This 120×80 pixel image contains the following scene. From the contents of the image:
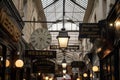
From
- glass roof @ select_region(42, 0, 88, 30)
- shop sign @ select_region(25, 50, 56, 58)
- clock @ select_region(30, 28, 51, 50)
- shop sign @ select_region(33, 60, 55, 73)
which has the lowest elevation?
shop sign @ select_region(33, 60, 55, 73)

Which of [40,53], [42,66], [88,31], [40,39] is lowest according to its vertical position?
[42,66]

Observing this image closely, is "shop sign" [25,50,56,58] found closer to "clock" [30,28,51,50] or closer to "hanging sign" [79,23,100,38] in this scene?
"clock" [30,28,51,50]

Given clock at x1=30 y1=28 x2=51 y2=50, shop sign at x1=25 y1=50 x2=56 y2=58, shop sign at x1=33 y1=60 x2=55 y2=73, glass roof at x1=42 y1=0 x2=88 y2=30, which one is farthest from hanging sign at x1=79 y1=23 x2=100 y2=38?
glass roof at x1=42 y1=0 x2=88 y2=30

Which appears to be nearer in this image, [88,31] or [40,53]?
[88,31]

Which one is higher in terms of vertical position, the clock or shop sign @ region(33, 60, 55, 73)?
the clock

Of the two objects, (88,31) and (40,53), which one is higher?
(88,31)

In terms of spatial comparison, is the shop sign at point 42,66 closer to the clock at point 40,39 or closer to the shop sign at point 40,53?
the clock at point 40,39

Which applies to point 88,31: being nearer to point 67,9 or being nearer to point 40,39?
point 40,39

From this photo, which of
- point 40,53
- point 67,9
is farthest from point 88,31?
point 67,9

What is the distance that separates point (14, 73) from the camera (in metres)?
16.8

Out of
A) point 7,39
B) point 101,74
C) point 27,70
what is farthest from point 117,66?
point 27,70

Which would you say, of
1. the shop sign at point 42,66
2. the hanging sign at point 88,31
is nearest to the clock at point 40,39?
the shop sign at point 42,66

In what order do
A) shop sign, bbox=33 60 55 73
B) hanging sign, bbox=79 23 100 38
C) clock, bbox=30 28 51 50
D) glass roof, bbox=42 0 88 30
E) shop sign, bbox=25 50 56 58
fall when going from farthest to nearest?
glass roof, bbox=42 0 88 30, shop sign, bbox=33 60 55 73, clock, bbox=30 28 51 50, shop sign, bbox=25 50 56 58, hanging sign, bbox=79 23 100 38

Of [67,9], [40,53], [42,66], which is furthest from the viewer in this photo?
Result: [67,9]
